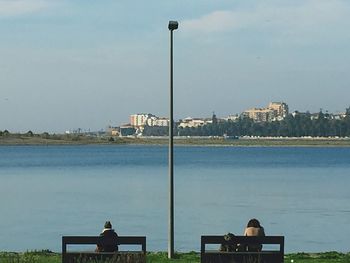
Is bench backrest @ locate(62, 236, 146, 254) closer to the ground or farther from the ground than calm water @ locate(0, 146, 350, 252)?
farther from the ground

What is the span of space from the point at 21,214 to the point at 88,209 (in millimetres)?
3411

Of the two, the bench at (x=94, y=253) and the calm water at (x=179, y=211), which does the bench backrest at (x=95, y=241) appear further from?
the calm water at (x=179, y=211)

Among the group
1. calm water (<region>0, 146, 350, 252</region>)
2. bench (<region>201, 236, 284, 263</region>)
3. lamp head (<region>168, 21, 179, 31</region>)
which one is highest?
lamp head (<region>168, 21, 179, 31</region>)

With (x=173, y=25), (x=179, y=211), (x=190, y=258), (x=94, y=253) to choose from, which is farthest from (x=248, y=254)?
(x=179, y=211)

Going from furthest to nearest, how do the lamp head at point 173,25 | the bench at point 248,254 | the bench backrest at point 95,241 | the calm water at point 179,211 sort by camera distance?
1. the calm water at point 179,211
2. the lamp head at point 173,25
3. the bench backrest at point 95,241
4. the bench at point 248,254

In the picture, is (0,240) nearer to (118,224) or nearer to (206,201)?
(118,224)

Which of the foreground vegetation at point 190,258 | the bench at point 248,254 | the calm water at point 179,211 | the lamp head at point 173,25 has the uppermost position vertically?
the lamp head at point 173,25

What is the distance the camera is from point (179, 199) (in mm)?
47594

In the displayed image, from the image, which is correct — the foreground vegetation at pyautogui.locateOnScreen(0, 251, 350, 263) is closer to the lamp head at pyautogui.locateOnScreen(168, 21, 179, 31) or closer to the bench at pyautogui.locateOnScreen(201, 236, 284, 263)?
the bench at pyautogui.locateOnScreen(201, 236, 284, 263)

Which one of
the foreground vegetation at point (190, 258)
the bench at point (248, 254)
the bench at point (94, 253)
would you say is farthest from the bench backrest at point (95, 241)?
the foreground vegetation at point (190, 258)

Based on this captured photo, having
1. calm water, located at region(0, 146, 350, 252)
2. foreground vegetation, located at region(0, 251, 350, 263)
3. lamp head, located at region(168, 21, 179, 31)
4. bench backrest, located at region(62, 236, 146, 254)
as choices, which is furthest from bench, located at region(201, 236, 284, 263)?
calm water, located at region(0, 146, 350, 252)

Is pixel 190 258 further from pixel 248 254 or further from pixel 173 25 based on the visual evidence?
pixel 173 25

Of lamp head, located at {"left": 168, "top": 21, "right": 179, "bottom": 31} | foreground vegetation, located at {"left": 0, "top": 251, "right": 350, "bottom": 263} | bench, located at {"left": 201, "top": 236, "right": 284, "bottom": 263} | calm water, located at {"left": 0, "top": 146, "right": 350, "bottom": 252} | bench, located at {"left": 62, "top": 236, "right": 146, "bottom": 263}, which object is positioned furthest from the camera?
calm water, located at {"left": 0, "top": 146, "right": 350, "bottom": 252}

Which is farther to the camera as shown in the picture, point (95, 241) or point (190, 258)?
point (190, 258)
